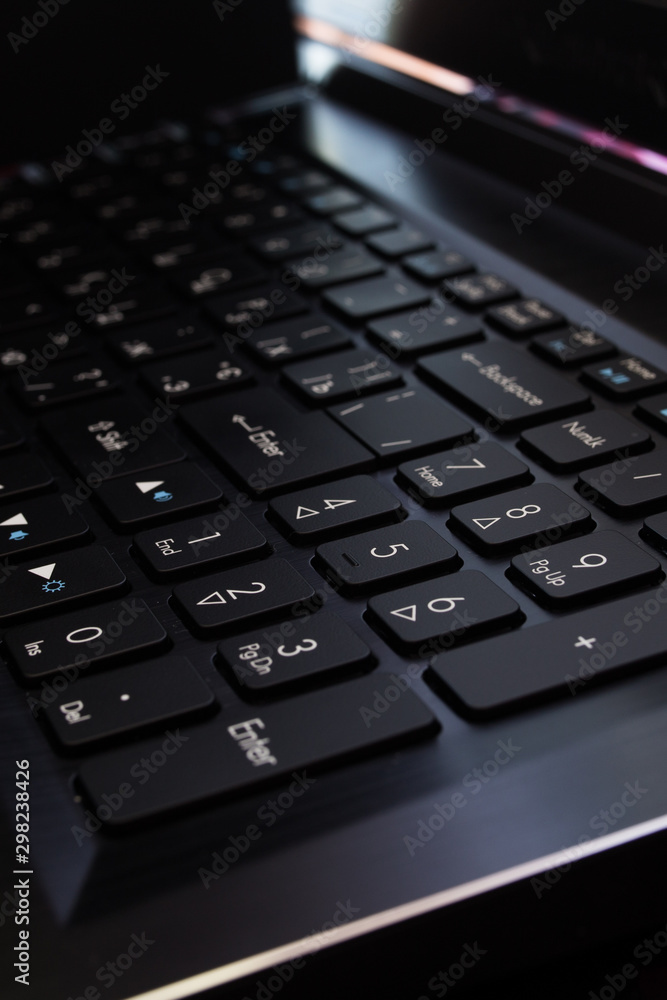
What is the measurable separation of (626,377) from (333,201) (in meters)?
0.30

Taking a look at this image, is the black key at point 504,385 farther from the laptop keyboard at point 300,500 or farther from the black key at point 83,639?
the black key at point 83,639

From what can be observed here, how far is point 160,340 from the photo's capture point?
0.58 m

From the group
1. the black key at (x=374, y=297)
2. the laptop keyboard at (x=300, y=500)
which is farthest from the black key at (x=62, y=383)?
the black key at (x=374, y=297)

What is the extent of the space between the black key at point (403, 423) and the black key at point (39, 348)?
17 centimetres

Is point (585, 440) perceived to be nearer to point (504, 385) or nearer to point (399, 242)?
point (504, 385)

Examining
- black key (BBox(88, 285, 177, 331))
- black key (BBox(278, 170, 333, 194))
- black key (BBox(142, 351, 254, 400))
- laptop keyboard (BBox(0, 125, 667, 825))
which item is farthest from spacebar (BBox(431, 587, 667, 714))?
black key (BBox(278, 170, 333, 194))

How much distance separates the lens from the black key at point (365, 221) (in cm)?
67

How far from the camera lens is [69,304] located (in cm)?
63

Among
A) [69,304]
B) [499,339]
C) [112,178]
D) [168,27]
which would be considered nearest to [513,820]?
[499,339]

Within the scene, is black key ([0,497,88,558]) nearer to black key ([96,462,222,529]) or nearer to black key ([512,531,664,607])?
black key ([96,462,222,529])

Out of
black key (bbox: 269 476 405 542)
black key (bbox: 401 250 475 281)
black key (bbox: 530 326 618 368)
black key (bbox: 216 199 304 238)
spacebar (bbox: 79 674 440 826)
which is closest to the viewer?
spacebar (bbox: 79 674 440 826)

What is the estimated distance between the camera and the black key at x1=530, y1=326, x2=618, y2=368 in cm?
50

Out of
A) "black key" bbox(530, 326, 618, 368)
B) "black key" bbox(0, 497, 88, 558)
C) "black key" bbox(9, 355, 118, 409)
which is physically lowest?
"black key" bbox(0, 497, 88, 558)

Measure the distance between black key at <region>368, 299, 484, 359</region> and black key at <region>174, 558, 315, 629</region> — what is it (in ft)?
0.61
